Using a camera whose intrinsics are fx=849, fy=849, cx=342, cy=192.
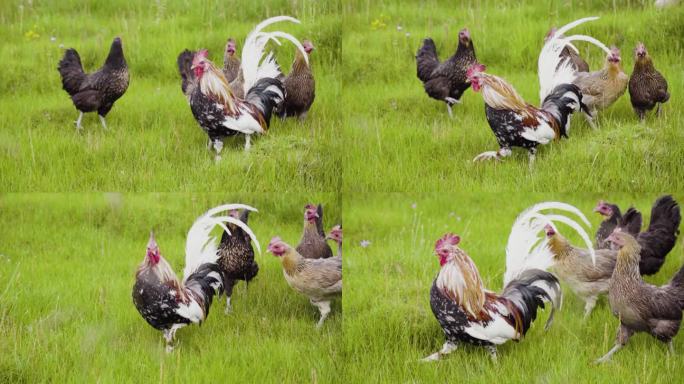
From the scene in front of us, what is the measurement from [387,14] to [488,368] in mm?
1915

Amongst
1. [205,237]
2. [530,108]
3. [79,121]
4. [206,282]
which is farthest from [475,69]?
[79,121]

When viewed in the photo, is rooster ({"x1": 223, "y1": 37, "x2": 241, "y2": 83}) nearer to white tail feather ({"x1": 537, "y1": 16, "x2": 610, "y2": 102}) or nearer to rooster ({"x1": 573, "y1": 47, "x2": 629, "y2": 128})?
white tail feather ({"x1": 537, "y1": 16, "x2": 610, "y2": 102})

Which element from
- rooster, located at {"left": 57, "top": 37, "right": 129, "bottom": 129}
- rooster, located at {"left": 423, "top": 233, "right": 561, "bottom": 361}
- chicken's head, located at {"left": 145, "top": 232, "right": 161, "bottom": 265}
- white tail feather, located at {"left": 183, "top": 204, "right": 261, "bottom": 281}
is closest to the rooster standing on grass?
rooster, located at {"left": 423, "top": 233, "right": 561, "bottom": 361}

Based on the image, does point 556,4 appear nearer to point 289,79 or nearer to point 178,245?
point 289,79

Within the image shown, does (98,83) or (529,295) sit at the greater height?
(98,83)

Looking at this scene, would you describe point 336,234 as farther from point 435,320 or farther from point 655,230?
point 655,230

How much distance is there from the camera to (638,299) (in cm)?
387

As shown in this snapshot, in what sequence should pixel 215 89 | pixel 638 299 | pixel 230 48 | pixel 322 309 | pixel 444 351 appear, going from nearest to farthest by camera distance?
pixel 638 299
pixel 444 351
pixel 215 89
pixel 322 309
pixel 230 48


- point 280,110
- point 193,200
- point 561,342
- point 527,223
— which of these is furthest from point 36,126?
point 561,342

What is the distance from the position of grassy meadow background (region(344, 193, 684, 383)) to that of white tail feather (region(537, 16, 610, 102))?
1.81 feet

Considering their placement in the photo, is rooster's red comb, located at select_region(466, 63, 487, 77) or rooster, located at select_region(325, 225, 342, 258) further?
rooster, located at select_region(325, 225, 342, 258)

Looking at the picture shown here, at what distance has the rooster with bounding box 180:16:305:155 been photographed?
4.20m

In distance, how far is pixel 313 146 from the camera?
14.3 feet

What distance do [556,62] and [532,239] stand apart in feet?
2.92
